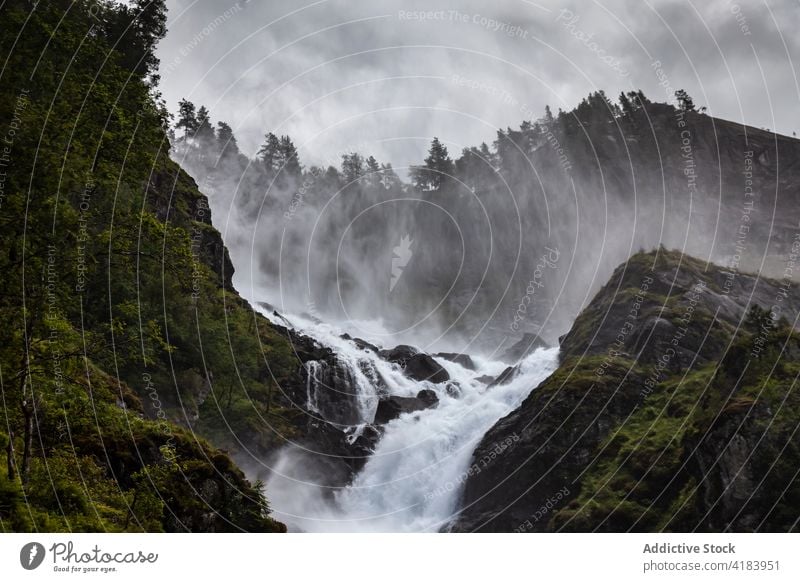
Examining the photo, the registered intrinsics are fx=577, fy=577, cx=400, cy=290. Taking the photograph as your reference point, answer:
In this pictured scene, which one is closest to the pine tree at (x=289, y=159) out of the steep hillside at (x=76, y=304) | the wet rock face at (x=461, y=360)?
the wet rock face at (x=461, y=360)

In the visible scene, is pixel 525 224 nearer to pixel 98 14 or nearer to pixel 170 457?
pixel 98 14

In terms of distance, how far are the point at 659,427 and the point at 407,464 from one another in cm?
1919

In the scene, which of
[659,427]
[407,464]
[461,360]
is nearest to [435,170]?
[461,360]

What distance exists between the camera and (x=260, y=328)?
178 feet

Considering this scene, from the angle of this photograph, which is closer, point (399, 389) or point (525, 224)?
point (399, 389)

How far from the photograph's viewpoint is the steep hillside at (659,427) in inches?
1002

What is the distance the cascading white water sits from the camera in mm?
40188

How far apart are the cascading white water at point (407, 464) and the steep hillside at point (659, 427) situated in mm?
3110

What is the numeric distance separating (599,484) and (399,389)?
2617cm

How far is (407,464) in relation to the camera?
45.3 m

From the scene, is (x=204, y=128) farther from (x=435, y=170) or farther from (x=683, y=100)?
(x=683, y=100)

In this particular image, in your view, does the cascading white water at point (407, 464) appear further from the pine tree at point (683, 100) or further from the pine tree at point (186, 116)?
the pine tree at point (683, 100)

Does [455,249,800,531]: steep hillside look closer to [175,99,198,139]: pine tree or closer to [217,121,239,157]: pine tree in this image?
[175,99,198,139]: pine tree
